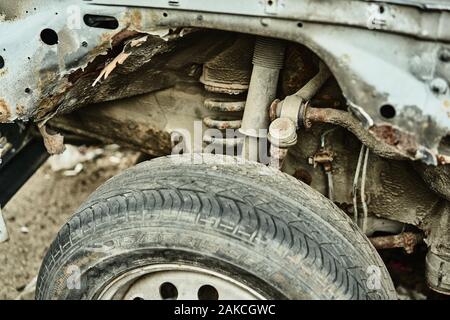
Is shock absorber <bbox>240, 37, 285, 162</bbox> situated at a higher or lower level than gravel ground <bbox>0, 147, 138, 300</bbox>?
higher

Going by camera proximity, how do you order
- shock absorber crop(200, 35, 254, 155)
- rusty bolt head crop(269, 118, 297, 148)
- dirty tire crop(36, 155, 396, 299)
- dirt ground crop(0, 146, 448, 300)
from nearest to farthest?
1. dirty tire crop(36, 155, 396, 299)
2. rusty bolt head crop(269, 118, 297, 148)
3. shock absorber crop(200, 35, 254, 155)
4. dirt ground crop(0, 146, 448, 300)

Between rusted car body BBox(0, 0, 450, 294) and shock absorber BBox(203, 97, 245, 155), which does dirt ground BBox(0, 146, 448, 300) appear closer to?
rusted car body BBox(0, 0, 450, 294)

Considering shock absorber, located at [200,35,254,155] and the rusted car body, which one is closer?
the rusted car body

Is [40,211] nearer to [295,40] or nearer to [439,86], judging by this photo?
[295,40]

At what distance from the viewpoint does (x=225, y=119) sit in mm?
2594

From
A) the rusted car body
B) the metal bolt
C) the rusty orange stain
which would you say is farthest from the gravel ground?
the metal bolt

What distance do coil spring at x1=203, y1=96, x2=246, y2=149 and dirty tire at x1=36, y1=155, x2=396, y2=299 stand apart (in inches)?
14.0

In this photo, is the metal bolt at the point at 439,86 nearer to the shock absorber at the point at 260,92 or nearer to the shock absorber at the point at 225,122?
the shock absorber at the point at 260,92

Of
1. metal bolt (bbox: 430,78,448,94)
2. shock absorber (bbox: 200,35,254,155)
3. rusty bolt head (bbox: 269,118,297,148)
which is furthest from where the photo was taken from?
shock absorber (bbox: 200,35,254,155)

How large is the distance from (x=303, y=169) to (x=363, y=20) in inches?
34.8

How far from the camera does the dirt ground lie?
3279mm

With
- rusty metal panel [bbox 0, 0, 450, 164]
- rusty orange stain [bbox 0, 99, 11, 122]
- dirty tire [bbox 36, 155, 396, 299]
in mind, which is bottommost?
dirty tire [bbox 36, 155, 396, 299]

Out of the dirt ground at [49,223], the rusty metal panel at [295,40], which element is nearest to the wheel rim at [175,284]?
the rusty metal panel at [295,40]

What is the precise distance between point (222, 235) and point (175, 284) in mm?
292
